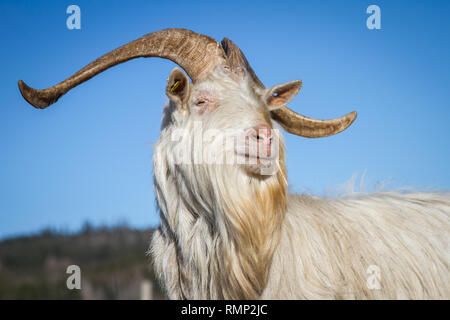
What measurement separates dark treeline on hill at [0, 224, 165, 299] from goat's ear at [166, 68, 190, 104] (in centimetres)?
195

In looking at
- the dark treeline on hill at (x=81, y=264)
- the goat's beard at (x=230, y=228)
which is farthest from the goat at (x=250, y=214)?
the dark treeline on hill at (x=81, y=264)

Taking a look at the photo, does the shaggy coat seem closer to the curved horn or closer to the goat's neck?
the goat's neck

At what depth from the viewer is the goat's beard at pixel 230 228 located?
392 centimetres

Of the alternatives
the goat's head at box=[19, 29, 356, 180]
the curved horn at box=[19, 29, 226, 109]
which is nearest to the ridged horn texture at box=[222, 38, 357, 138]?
the goat's head at box=[19, 29, 356, 180]

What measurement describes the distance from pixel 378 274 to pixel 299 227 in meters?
0.85

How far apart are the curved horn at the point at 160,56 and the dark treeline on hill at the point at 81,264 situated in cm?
211

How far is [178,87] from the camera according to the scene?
14.8 feet

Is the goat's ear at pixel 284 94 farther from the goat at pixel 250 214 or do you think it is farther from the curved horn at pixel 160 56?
the curved horn at pixel 160 56

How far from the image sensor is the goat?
3.94 metres

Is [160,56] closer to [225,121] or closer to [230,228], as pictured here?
[225,121]
